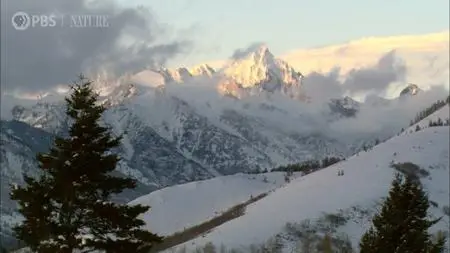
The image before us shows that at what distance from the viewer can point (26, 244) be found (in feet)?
99.5

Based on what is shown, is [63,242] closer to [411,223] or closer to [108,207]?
[108,207]

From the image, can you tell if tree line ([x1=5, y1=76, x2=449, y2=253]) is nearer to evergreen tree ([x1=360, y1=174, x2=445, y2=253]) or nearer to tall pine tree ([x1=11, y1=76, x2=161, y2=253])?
tall pine tree ([x1=11, y1=76, x2=161, y2=253])

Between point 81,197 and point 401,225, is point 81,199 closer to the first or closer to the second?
point 81,197

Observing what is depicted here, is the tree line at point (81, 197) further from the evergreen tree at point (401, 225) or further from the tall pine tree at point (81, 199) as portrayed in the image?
the evergreen tree at point (401, 225)

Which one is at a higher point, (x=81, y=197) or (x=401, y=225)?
(x=81, y=197)

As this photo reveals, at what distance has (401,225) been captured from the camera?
138 feet

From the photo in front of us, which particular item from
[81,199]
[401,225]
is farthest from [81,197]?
[401,225]

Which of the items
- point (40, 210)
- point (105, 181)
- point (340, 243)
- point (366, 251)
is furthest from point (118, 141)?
point (340, 243)

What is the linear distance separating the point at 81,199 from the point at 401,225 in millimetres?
19257

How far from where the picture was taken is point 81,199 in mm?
30328

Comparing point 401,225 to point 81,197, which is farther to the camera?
point 401,225

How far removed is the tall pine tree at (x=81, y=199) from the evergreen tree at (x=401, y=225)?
52.9 feet

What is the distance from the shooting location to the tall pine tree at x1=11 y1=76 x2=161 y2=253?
98.1ft

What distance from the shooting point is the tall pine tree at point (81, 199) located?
98.1 feet
